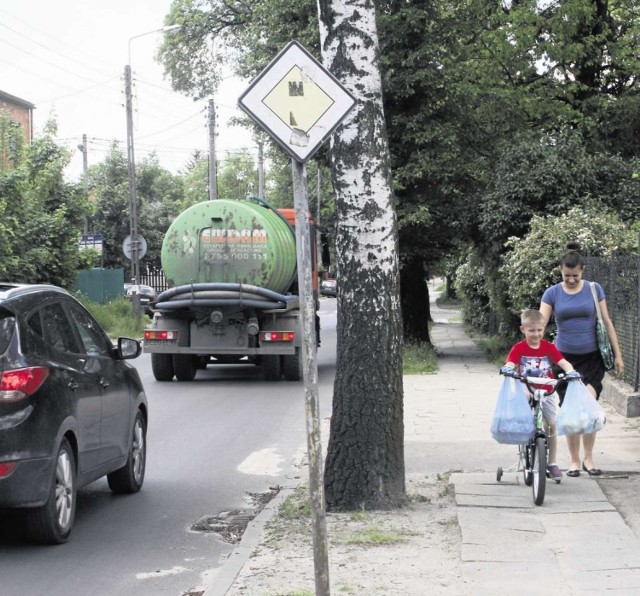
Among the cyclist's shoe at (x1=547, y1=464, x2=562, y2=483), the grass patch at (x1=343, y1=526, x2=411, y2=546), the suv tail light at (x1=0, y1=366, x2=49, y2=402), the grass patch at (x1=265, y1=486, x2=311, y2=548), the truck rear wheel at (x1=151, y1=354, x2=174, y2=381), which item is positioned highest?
the suv tail light at (x1=0, y1=366, x2=49, y2=402)

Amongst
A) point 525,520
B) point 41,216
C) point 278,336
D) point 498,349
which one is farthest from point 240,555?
point 41,216

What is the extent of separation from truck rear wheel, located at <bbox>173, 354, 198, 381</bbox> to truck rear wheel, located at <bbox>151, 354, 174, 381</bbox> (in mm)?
91

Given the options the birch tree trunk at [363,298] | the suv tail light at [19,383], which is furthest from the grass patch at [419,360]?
the suv tail light at [19,383]

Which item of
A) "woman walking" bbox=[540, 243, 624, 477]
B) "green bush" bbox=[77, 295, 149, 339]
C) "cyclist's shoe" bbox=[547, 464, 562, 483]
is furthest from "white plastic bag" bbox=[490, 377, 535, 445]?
"green bush" bbox=[77, 295, 149, 339]

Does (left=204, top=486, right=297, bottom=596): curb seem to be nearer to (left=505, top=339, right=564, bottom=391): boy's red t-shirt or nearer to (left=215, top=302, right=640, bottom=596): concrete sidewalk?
(left=215, top=302, right=640, bottom=596): concrete sidewalk

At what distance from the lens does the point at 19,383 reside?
22.5 feet

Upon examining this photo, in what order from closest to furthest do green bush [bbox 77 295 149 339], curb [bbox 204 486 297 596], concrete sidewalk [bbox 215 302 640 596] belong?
concrete sidewalk [bbox 215 302 640 596]
curb [bbox 204 486 297 596]
green bush [bbox 77 295 149 339]

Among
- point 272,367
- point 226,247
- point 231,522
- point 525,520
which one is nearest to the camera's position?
point 525,520

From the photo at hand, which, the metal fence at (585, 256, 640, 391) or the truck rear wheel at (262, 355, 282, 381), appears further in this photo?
the truck rear wheel at (262, 355, 282, 381)

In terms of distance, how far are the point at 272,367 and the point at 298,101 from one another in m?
13.4

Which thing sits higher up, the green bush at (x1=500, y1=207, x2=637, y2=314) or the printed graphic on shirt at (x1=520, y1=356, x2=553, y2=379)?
the green bush at (x1=500, y1=207, x2=637, y2=314)

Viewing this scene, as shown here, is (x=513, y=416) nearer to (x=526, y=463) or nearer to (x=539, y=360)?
(x=526, y=463)

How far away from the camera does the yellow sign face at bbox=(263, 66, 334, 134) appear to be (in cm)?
555

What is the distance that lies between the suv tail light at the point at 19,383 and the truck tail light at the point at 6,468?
37 cm
